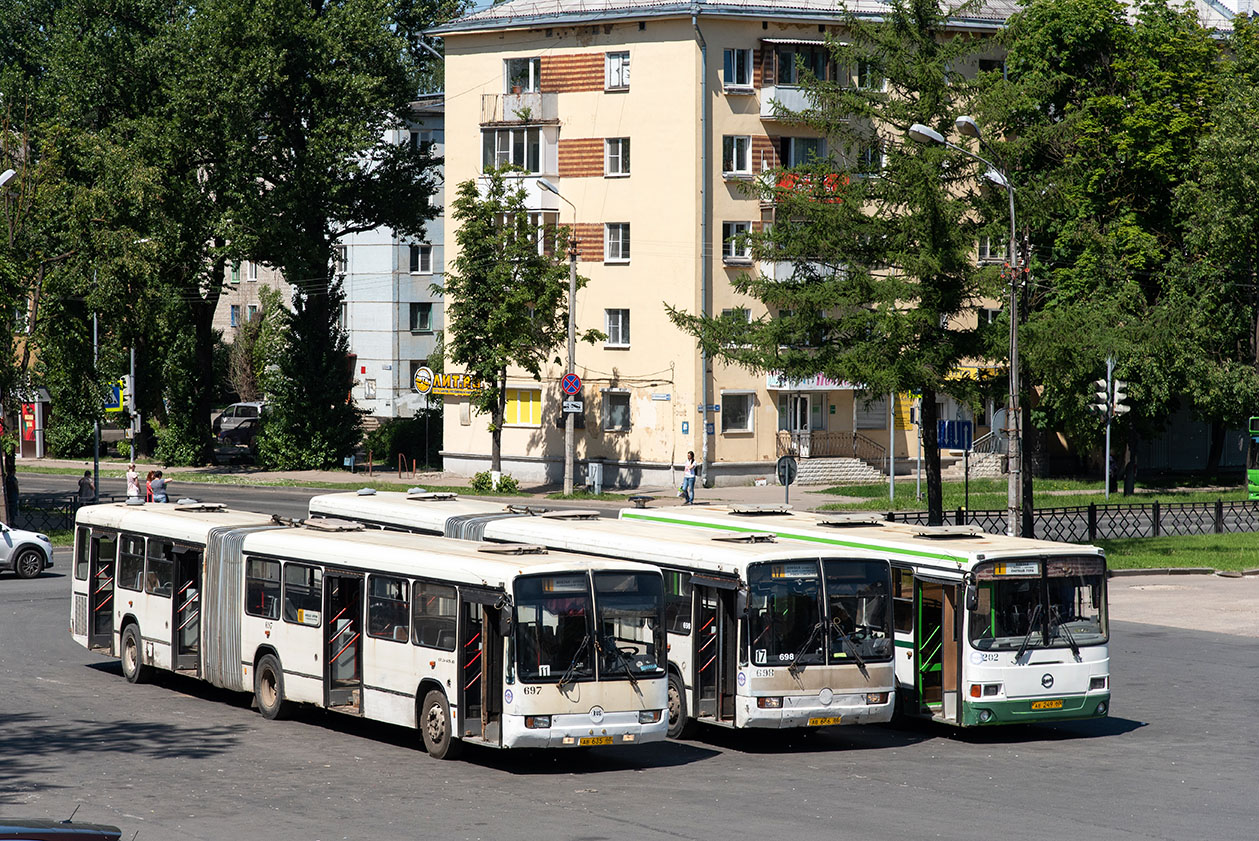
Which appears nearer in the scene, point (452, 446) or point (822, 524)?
point (822, 524)

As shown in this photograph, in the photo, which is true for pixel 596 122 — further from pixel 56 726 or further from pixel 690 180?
pixel 56 726

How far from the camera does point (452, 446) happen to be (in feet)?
196

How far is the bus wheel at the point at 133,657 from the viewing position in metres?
→ 20.8

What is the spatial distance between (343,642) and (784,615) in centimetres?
516

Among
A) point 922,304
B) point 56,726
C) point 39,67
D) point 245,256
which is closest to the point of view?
point 56,726

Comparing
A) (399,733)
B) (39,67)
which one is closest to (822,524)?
(399,733)

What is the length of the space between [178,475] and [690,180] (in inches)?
934

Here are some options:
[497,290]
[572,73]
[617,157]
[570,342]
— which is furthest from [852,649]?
[572,73]

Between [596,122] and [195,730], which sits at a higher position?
[596,122]

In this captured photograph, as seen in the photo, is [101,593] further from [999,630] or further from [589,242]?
[589,242]

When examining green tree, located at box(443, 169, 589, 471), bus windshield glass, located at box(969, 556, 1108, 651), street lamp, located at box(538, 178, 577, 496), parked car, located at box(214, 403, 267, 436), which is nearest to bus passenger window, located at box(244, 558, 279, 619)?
bus windshield glass, located at box(969, 556, 1108, 651)

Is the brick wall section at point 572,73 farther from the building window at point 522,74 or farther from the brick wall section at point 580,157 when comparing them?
the brick wall section at point 580,157

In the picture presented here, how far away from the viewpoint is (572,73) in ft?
184

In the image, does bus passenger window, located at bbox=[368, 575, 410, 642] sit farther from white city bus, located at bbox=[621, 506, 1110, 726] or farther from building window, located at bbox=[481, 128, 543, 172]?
building window, located at bbox=[481, 128, 543, 172]
